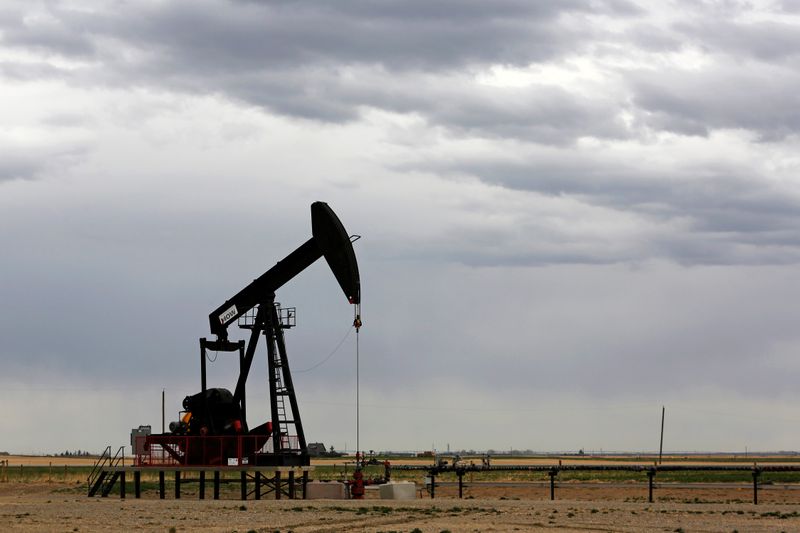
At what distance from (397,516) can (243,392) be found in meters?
16.8

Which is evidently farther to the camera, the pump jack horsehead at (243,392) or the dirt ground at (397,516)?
the pump jack horsehead at (243,392)

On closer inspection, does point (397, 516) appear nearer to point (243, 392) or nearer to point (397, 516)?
point (397, 516)

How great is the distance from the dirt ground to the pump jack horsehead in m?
Result: 6.53

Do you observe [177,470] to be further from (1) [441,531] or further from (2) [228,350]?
(1) [441,531]

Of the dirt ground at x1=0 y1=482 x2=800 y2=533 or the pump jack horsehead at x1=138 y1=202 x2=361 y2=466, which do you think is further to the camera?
the pump jack horsehead at x1=138 y1=202 x2=361 y2=466

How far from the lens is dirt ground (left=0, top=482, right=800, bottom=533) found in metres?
27.6

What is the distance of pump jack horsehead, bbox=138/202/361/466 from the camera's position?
4444 centimetres

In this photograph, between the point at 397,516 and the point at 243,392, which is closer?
the point at 397,516

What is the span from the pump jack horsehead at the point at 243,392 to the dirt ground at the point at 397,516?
21.4ft

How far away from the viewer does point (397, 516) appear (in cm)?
3153

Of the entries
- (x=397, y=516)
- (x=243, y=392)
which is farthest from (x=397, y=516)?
(x=243, y=392)

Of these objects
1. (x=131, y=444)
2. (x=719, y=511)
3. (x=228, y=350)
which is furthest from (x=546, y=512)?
(x=131, y=444)

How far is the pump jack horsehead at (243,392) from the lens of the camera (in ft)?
146

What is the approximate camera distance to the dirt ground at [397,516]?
27641 mm
